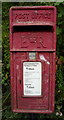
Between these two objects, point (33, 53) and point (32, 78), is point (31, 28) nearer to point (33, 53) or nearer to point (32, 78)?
point (33, 53)

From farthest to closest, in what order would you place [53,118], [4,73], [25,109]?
[4,73] < [53,118] < [25,109]

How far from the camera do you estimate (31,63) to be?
3074 mm

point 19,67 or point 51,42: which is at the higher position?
point 51,42

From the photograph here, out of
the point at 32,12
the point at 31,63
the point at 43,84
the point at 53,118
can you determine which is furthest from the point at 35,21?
the point at 53,118

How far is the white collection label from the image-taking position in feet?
10.1

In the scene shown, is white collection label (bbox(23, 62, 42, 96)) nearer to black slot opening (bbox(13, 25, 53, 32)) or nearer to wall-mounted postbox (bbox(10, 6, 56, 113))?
wall-mounted postbox (bbox(10, 6, 56, 113))

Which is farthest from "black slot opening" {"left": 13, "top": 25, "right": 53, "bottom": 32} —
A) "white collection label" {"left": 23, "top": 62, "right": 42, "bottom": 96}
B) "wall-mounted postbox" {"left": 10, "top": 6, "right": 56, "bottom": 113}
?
"white collection label" {"left": 23, "top": 62, "right": 42, "bottom": 96}

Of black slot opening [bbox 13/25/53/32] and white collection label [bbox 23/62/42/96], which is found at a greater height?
black slot opening [bbox 13/25/53/32]

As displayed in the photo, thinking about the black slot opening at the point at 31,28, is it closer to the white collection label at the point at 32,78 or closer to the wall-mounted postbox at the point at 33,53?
the wall-mounted postbox at the point at 33,53

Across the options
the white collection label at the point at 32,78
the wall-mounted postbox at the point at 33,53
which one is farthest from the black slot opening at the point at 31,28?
the white collection label at the point at 32,78

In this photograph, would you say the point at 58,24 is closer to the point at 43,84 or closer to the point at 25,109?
the point at 43,84

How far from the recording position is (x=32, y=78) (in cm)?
311

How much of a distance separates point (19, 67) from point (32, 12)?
772 mm

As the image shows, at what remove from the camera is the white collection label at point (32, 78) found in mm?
3082
